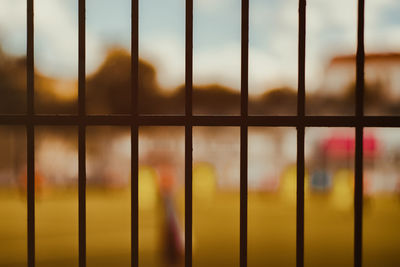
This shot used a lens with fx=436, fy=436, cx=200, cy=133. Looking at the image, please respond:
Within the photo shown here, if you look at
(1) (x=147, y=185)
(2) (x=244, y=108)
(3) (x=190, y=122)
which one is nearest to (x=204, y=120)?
(3) (x=190, y=122)

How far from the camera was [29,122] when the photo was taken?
569 centimetres

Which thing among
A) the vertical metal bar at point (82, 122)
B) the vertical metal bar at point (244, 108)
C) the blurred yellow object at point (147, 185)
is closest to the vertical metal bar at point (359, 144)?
the vertical metal bar at point (244, 108)

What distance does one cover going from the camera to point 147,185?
565cm

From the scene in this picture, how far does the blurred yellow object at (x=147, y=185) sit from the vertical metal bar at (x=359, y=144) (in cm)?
254

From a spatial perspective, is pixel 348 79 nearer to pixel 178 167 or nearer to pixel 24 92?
pixel 178 167

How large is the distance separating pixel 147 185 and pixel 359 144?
2.72 meters

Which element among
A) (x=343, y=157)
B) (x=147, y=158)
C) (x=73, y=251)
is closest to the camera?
(x=343, y=157)

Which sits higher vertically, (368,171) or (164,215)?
(368,171)

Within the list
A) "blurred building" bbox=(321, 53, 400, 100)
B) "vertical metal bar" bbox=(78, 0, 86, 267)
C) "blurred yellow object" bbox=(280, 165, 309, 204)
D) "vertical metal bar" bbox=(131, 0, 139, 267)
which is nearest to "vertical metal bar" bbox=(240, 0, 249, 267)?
"blurred yellow object" bbox=(280, 165, 309, 204)

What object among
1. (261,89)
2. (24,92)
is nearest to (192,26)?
(261,89)

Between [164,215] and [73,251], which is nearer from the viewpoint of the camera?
[164,215]

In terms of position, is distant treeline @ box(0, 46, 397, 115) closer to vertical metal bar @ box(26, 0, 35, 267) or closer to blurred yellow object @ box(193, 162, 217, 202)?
vertical metal bar @ box(26, 0, 35, 267)

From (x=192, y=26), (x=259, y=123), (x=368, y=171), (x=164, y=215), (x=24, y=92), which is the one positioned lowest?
(x=164, y=215)

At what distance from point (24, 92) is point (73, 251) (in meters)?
2.38
